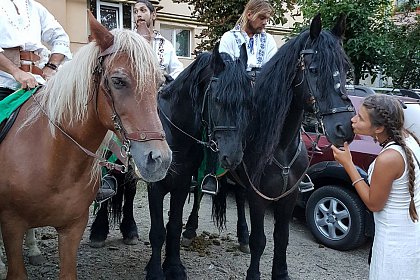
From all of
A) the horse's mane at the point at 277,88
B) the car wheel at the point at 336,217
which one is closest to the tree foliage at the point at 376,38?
the car wheel at the point at 336,217

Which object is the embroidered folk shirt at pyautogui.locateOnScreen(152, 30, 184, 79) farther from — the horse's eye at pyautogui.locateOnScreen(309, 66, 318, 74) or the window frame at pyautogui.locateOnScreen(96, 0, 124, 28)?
the window frame at pyautogui.locateOnScreen(96, 0, 124, 28)

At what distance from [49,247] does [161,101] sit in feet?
7.27

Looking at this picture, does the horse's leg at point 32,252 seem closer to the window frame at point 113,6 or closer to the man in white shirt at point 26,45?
the man in white shirt at point 26,45

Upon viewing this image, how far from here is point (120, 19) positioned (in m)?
11.3

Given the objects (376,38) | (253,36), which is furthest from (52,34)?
(376,38)

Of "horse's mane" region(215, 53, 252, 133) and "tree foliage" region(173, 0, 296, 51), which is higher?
"tree foliage" region(173, 0, 296, 51)

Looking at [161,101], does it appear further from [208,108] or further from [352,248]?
[352,248]

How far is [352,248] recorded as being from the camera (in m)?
5.13

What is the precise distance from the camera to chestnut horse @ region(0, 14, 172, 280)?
2332mm

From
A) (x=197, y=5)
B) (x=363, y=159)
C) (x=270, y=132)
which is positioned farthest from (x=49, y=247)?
(x=197, y=5)

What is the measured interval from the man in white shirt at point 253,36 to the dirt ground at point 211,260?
2.06 metres

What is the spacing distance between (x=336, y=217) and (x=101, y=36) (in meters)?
3.80

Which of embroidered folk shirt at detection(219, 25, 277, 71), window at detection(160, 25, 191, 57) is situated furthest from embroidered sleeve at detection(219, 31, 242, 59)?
window at detection(160, 25, 191, 57)

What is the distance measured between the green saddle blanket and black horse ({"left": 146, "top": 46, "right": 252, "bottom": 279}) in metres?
1.15
